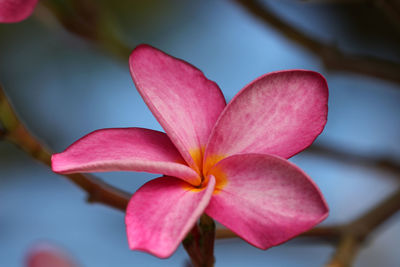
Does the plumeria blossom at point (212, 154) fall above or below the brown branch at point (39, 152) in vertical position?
above

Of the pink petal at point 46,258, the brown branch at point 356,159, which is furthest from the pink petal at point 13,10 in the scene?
the brown branch at point 356,159

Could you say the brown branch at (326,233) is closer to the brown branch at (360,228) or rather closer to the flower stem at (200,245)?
the brown branch at (360,228)

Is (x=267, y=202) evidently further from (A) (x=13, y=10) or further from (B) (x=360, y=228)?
(B) (x=360, y=228)

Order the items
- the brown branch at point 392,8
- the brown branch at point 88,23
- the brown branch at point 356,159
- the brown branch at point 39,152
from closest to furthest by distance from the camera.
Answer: the brown branch at point 39,152
the brown branch at point 392,8
the brown branch at point 88,23
the brown branch at point 356,159

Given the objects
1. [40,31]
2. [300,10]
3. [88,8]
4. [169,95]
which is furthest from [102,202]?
[40,31]

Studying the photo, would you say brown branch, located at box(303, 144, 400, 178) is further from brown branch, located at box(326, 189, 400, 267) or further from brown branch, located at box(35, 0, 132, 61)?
brown branch, located at box(35, 0, 132, 61)

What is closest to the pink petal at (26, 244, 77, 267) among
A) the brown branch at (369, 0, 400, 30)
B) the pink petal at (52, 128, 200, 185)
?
the pink petal at (52, 128, 200, 185)

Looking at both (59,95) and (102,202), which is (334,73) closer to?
(102,202)

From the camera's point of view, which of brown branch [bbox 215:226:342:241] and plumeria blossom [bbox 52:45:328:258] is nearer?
plumeria blossom [bbox 52:45:328:258]
